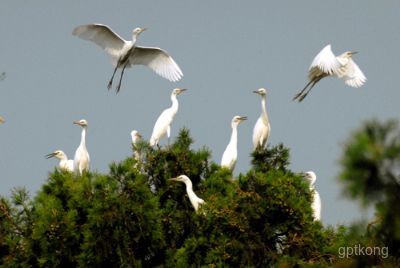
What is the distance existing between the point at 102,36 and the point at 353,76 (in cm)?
462

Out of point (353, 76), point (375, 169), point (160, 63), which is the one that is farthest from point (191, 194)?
point (375, 169)

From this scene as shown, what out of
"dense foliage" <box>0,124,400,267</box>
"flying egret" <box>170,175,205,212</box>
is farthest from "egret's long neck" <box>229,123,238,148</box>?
"flying egret" <box>170,175,205,212</box>

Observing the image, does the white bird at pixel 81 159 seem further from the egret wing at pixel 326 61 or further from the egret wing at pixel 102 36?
the egret wing at pixel 326 61

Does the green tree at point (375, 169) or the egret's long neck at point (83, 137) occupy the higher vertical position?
the egret's long neck at point (83, 137)

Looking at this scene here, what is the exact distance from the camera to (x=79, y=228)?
9.20 meters

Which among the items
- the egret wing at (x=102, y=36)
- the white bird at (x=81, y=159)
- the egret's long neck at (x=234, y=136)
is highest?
the egret wing at (x=102, y=36)

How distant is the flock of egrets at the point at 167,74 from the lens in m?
11.9

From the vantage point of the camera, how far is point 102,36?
14.8m

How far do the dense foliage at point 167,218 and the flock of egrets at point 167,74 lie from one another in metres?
0.45

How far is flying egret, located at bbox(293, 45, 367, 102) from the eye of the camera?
11828mm

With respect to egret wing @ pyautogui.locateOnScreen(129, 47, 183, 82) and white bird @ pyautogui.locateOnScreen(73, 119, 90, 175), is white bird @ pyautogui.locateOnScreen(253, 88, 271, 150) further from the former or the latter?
egret wing @ pyautogui.locateOnScreen(129, 47, 183, 82)

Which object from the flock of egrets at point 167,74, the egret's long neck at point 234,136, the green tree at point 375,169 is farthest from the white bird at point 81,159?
the green tree at point 375,169

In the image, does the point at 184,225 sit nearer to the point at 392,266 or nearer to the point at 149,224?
the point at 149,224

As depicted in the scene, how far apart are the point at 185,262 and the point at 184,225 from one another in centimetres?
132
